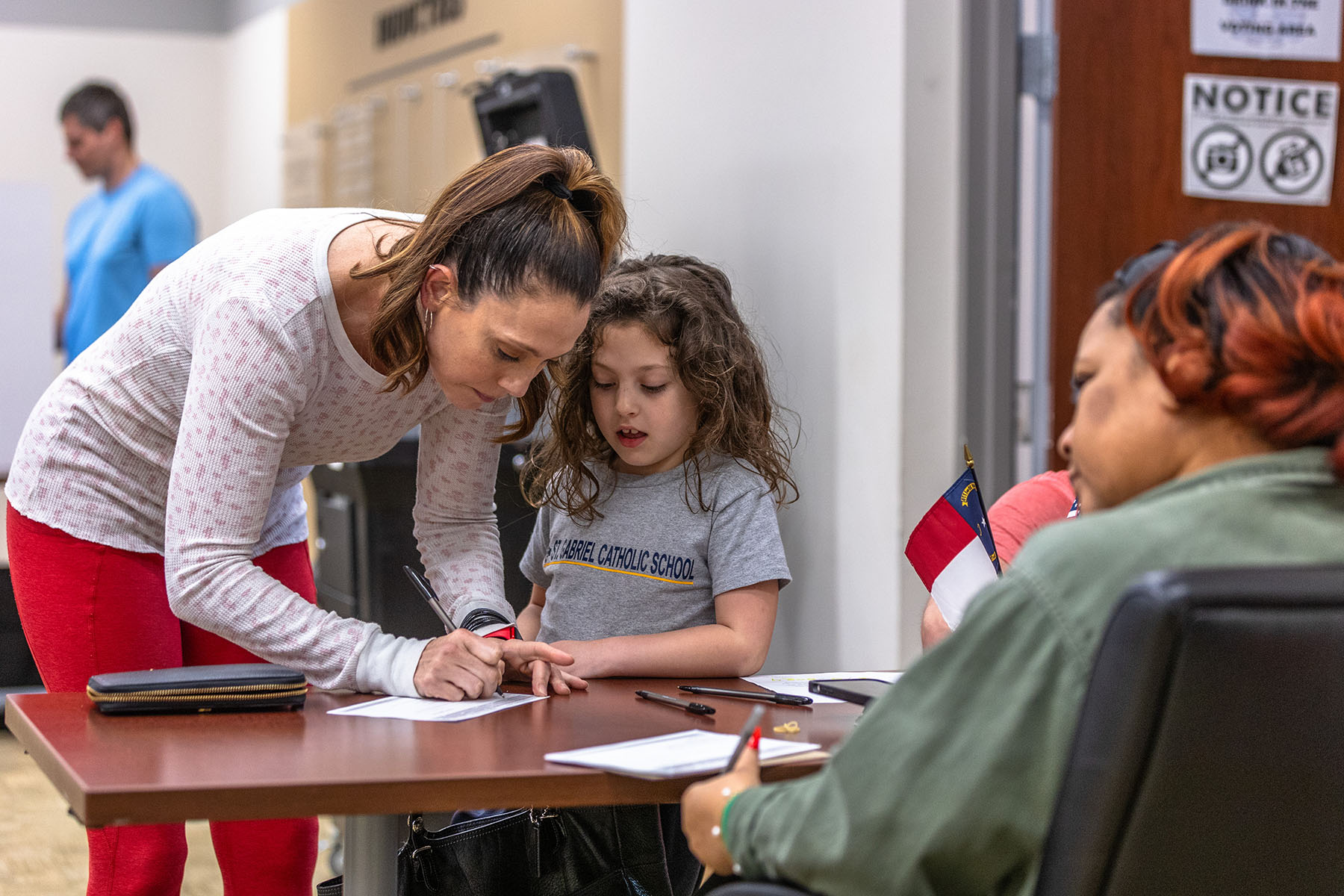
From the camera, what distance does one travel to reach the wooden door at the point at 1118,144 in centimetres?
261

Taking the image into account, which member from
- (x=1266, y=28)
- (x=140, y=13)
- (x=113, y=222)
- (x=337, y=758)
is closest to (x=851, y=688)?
(x=337, y=758)

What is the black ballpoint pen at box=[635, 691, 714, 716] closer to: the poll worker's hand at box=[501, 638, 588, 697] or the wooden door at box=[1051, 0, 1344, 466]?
the poll worker's hand at box=[501, 638, 588, 697]

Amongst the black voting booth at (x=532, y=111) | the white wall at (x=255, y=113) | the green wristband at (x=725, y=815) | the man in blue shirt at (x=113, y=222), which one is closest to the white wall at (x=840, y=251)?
the black voting booth at (x=532, y=111)

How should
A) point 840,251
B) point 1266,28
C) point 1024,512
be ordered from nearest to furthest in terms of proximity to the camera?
point 1024,512 → point 840,251 → point 1266,28

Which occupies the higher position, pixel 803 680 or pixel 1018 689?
pixel 1018 689

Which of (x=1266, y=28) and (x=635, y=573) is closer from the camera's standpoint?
(x=635, y=573)

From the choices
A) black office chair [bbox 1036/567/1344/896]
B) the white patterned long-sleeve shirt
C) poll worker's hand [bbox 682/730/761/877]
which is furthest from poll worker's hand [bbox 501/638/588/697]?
black office chair [bbox 1036/567/1344/896]

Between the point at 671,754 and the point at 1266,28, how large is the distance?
7.19 ft

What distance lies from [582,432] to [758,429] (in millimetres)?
264

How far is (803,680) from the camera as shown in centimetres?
169

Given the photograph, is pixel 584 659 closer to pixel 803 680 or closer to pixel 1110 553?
pixel 803 680

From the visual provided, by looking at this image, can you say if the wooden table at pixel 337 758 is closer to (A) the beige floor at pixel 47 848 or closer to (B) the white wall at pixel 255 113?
(A) the beige floor at pixel 47 848

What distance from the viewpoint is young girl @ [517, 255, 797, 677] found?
6.33ft

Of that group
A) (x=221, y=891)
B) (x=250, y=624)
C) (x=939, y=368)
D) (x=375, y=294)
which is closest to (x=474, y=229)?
(x=375, y=294)
